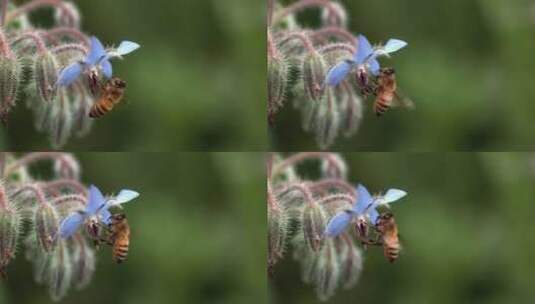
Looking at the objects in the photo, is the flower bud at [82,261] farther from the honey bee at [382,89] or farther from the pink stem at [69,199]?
the honey bee at [382,89]

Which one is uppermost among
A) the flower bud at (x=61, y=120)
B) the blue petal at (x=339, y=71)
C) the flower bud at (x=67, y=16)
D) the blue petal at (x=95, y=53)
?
the flower bud at (x=67, y=16)

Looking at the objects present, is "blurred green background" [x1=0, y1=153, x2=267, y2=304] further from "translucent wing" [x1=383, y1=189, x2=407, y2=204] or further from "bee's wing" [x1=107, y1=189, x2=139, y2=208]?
"translucent wing" [x1=383, y1=189, x2=407, y2=204]

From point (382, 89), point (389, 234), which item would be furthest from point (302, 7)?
point (389, 234)

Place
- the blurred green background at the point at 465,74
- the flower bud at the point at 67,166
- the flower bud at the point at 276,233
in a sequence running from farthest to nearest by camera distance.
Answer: the blurred green background at the point at 465,74 → the flower bud at the point at 67,166 → the flower bud at the point at 276,233

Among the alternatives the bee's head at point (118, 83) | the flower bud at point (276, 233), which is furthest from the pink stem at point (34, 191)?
the flower bud at point (276, 233)

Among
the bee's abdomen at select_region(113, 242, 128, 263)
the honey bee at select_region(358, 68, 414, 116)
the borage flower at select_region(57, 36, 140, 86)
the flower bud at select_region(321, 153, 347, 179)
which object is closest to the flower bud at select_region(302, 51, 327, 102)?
the honey bee at select_region(358, 68, 414, 116)

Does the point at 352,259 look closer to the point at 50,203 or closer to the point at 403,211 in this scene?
the point at 403,211
